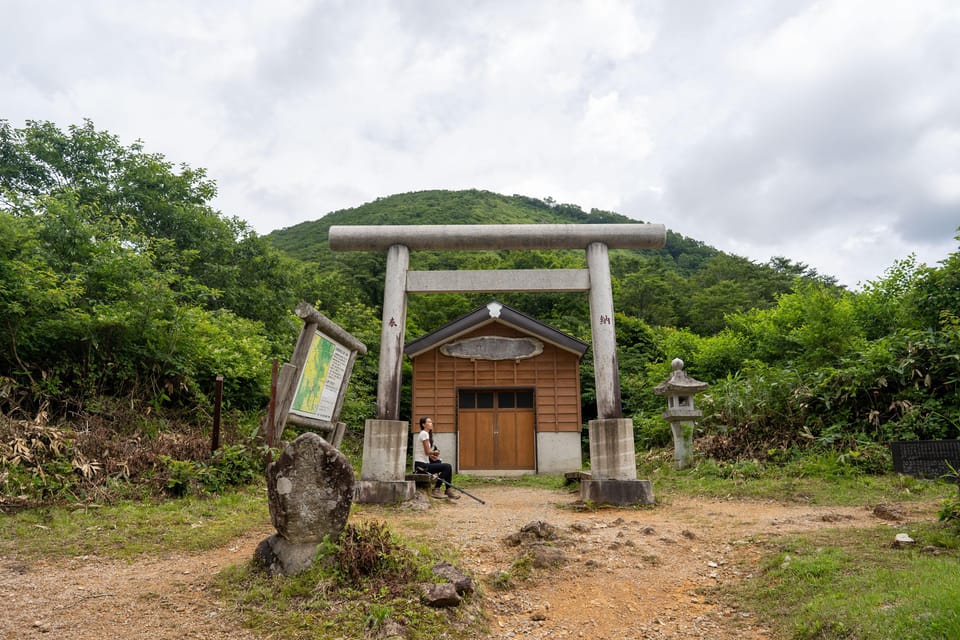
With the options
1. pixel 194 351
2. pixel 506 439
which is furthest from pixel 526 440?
pixel 194 351

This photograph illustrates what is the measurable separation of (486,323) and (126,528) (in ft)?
35.2

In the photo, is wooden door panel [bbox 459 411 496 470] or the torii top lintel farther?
wooden door panel [bbox 459 411 496 470]

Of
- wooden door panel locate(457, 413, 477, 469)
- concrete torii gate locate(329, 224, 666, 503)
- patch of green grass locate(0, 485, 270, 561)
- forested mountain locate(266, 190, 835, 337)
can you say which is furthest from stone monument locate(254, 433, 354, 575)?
forested mountain locate(266, 190, 835, 337)

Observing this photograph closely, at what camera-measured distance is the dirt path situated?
12.0ft

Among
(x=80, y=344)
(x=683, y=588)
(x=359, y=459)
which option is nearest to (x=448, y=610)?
(x=683, y=588)

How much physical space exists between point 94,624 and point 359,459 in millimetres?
10251

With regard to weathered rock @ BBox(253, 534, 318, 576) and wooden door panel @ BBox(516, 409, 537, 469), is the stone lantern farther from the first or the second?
weathered rock @ BBox(253, 534, 318, 576)

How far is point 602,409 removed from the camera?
8.83 metres

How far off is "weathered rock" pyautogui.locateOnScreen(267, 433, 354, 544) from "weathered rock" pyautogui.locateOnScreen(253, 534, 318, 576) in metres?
0.05

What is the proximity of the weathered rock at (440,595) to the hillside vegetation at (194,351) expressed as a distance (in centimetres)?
467

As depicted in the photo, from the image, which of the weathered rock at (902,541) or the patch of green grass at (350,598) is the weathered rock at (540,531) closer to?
the patch of green grass at (350,598)

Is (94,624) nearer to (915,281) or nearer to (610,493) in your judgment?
(610,493)

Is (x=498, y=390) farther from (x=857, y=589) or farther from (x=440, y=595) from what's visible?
(x=857, y=589)

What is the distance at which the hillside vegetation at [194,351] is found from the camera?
769 cm
